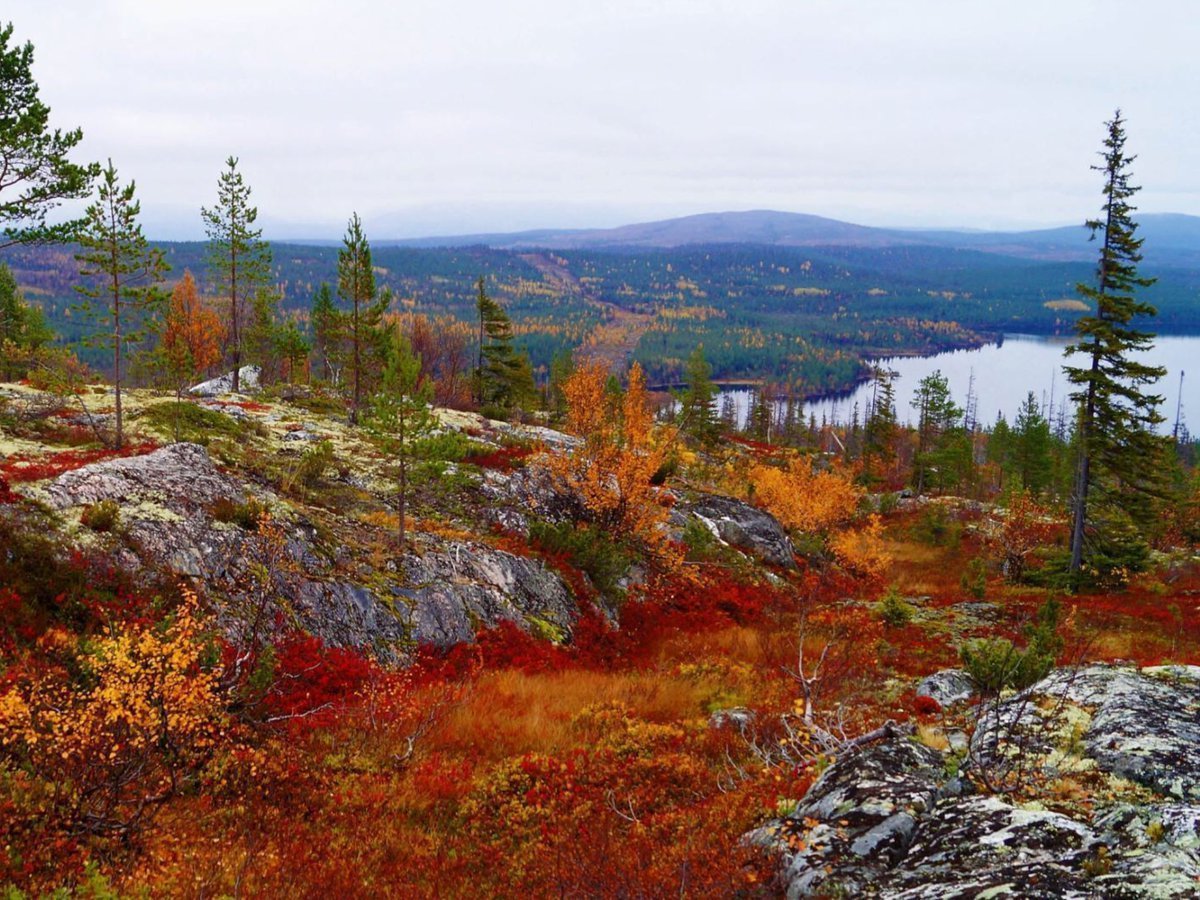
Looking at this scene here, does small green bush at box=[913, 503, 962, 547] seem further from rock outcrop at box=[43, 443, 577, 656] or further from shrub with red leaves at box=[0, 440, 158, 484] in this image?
shrub with red leaves at box=[0, 440, 158, 484]

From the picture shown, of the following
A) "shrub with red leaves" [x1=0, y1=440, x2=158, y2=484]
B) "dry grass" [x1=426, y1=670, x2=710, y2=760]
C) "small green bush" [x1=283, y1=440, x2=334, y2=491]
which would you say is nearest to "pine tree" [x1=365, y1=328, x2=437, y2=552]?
"small green bush" [x1=283, y1=440, x2=334, y2=491]

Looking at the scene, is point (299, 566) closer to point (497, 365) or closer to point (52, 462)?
point (52, 462)

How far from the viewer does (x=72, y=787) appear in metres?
7.82

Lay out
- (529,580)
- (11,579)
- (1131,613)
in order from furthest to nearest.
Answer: (1131,613) → (529,580) → (11,579)

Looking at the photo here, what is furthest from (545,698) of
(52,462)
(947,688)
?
(52,462)

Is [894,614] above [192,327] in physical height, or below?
below

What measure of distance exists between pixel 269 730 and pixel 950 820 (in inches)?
406

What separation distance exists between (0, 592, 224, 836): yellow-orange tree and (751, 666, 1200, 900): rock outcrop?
7577 millimetres

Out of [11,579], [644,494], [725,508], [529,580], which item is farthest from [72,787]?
[725,508]

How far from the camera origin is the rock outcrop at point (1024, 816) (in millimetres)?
5340

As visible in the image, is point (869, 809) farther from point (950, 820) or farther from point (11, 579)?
point (11, 579)

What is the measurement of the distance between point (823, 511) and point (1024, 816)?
36.9m

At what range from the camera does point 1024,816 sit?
6305mm

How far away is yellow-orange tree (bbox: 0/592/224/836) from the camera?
310 inches
